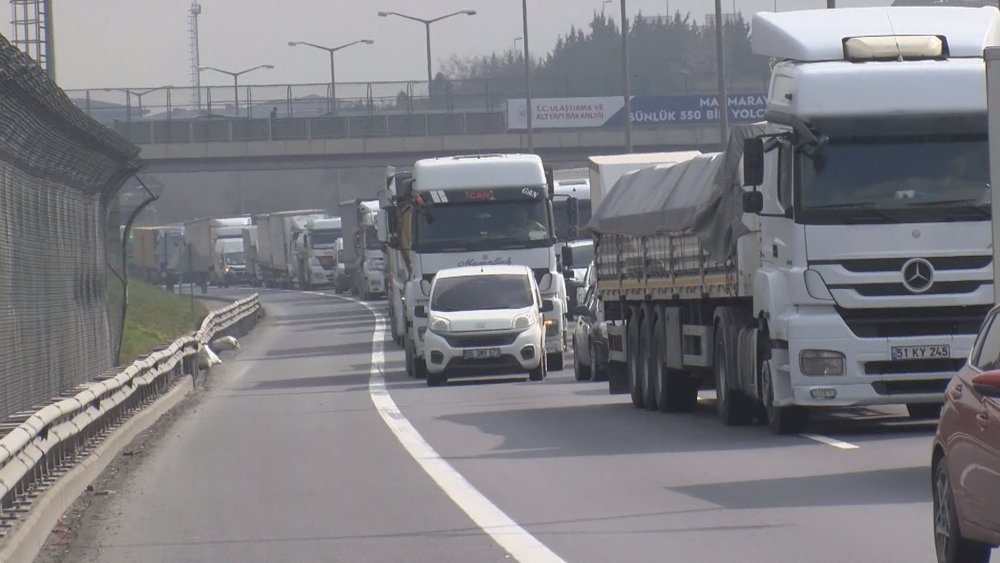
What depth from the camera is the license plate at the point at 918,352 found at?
16703 mm

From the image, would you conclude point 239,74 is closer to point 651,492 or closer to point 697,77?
point 697,77

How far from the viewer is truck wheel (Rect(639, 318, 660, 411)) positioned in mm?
21844

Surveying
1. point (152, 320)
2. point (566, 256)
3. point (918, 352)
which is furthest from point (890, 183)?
point (152, 320)

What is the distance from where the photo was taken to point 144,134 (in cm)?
7575

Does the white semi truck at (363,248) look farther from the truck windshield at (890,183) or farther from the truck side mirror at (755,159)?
the truck windshield at (890,183)

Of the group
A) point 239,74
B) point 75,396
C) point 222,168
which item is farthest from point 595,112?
point 75,396

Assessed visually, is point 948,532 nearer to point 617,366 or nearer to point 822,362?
point 822,362

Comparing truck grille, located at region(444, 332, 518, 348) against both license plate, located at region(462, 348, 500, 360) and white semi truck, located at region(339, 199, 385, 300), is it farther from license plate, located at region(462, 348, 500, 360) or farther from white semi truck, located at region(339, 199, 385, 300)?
white semi truck, located at region(339, 199, 385, 300)

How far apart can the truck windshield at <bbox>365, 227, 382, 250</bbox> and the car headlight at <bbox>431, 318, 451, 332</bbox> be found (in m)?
27.7

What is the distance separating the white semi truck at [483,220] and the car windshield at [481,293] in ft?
5.29

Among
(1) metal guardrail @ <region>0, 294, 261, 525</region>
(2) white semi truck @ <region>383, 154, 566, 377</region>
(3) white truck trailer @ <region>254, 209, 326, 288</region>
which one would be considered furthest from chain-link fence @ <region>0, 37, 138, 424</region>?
(3) white truck trailer @ <region>254, 209, 326, 288</region>

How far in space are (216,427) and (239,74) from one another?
8058 cm

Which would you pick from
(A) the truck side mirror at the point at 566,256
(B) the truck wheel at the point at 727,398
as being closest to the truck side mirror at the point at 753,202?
(B) the truck wheel at the point at 727,398

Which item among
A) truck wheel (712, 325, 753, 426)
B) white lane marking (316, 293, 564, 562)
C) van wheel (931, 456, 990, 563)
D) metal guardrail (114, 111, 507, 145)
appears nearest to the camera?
van wheel (931, 456, 990, 563)
